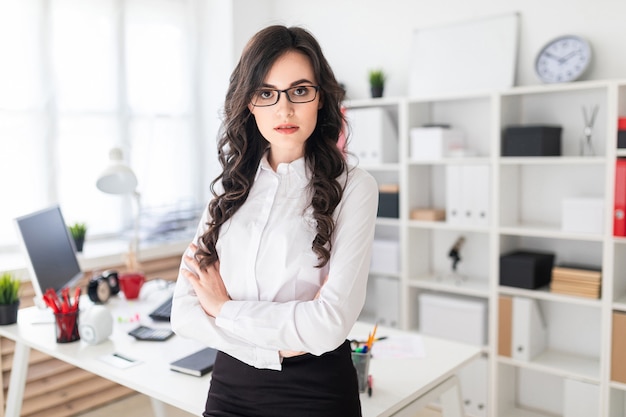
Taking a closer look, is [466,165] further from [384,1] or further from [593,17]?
[384,1]

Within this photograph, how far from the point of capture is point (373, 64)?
13.0ft

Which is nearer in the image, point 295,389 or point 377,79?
point 295,389

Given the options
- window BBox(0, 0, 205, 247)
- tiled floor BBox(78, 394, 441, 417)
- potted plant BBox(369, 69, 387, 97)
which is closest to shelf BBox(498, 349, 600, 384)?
tiled floor BBox(78, 394, 441, 417)

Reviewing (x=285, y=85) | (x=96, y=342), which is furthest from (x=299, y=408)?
(x=96, y=342)

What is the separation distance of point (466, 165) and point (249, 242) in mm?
2123

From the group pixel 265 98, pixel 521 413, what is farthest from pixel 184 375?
pixel 521 413

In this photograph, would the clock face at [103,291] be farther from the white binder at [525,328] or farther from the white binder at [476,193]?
the white binder at [525,328]

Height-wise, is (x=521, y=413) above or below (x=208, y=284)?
below

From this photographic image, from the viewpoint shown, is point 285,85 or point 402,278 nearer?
point 285,85

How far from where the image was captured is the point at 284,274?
1.47 meters

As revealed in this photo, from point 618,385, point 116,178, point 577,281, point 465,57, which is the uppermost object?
point 465,57

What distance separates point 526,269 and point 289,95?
2.14 metres

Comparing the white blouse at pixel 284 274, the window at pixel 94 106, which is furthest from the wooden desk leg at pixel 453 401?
the window at pixel 94 106

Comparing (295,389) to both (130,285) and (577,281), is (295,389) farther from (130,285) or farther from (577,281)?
(577,281)
